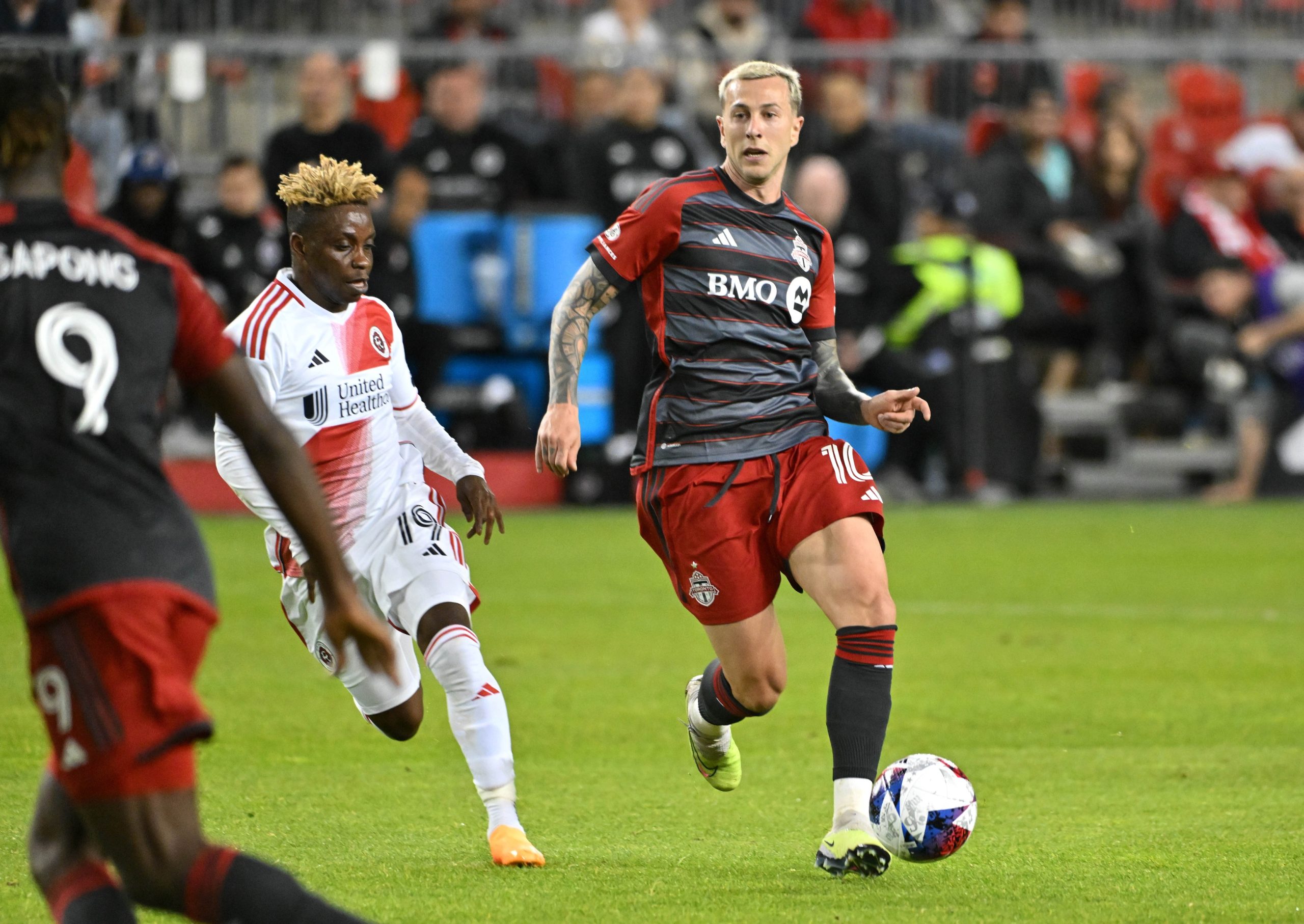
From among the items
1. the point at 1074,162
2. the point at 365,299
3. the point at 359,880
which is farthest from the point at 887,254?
the point at 359,880

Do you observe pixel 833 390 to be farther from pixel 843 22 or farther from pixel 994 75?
pixel 843 22

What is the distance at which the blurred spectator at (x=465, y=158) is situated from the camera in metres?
15.7

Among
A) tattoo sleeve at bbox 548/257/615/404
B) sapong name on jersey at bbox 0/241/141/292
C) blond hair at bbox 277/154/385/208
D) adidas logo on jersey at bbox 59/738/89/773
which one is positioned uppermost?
sapong name on jersey at bbox 0/241/141/292

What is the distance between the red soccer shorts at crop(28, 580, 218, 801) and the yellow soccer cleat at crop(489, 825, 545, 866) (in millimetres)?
2103

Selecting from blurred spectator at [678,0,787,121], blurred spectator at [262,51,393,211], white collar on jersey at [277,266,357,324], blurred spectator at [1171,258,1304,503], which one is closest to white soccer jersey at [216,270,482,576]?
white collar on jersey at [277,266,357,324]

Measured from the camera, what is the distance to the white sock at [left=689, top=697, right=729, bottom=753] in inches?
250

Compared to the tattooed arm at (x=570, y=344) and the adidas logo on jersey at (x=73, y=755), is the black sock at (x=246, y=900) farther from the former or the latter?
the tattooed arm at (x=570, y=344)

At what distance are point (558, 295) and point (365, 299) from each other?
9355 millimetres

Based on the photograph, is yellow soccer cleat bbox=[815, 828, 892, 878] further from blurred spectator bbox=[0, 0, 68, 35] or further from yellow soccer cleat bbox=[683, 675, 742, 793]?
blurred spectator bbox=[0, 0, 68, 35]

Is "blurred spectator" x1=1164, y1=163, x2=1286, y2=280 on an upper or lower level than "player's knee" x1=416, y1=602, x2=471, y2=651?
lower

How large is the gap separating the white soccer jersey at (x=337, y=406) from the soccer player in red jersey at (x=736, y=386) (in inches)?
20.3

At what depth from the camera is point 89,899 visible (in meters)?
3.51

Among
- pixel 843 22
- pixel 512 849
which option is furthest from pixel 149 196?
pixel 512 849

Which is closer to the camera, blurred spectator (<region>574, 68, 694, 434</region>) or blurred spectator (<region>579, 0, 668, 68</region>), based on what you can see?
blurred spectator (<region>574, 68, 694, 434</region>)
